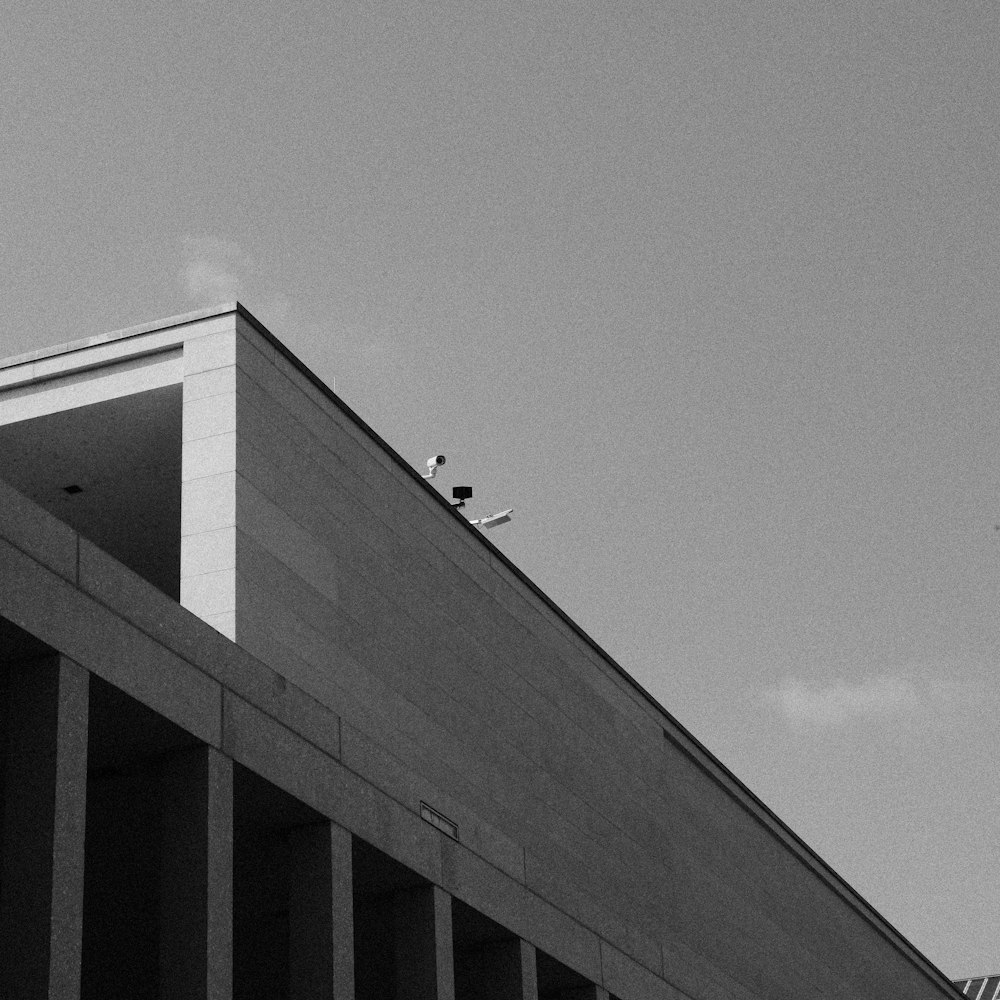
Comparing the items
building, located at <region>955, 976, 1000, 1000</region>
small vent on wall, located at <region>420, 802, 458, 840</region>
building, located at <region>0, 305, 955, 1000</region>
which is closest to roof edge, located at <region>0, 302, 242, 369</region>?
building, located at <region>0, 305, 955, 1000</region>

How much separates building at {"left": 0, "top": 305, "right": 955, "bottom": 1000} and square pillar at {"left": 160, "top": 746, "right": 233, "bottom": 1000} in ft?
0.07

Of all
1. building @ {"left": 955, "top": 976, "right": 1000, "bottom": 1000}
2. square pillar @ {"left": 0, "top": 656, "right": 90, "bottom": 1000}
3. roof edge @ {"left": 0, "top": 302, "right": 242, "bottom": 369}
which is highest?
building @ {"left": 955, "top": 976, "right": 1000, "bottom": 1000}

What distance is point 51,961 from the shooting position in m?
11.5

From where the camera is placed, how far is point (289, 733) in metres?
15.5

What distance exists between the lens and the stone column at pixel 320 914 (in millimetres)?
15094

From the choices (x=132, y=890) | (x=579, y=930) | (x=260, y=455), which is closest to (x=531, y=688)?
(x=579, y=930)

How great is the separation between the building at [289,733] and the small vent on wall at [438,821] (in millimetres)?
45

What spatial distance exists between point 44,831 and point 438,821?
6550mm

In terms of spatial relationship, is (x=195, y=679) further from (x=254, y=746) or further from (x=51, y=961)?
(x=51, y=961)

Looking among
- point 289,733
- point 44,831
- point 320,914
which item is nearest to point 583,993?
point 320,914

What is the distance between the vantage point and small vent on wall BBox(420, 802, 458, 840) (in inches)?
699

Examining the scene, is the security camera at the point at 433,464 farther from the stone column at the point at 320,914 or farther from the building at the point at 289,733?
the stone column at the point at 320,914

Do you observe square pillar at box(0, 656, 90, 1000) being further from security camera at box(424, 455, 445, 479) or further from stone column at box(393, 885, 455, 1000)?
security camera at box(424, 455, 445, 479)

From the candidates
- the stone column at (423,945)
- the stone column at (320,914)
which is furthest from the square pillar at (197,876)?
the stone column at (423,945)
